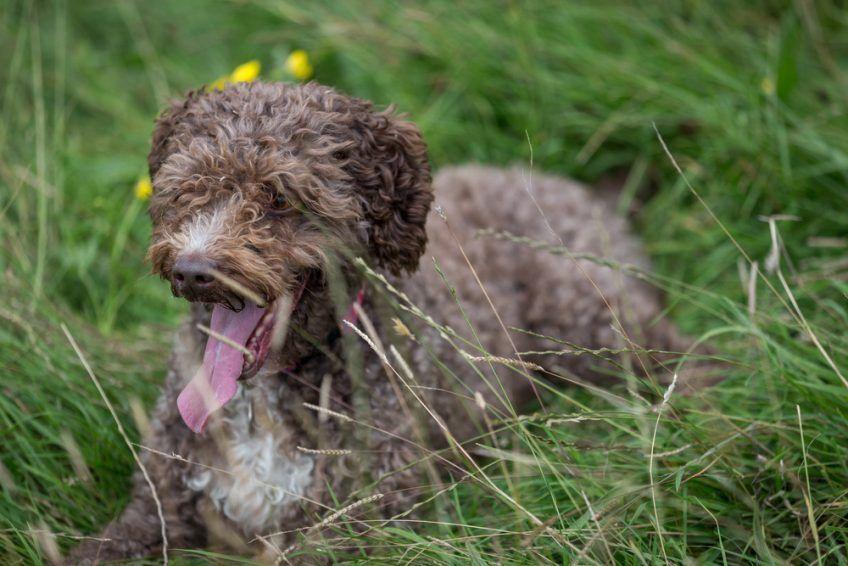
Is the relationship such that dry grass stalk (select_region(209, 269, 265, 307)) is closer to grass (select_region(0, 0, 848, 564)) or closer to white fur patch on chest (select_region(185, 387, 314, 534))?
white fur patch on chest (select_region(185, 387, 314, 534))

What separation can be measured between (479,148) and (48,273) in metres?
2.43

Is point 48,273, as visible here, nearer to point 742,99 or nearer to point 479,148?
point 479,148

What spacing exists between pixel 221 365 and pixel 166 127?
923 mm

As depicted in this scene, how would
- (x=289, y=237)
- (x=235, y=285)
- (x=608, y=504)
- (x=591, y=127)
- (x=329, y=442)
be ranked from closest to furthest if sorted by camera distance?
(x=235, y=285), (x=608, y=504), (x=289, y=237), (x=329, y=442), (x=591, y=127)

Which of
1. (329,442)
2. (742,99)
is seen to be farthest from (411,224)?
(742,99)

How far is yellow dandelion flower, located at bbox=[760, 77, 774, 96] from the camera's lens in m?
4.71

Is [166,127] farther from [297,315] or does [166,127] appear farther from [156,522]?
[156,522]

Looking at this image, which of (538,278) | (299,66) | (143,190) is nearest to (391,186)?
(538,278)

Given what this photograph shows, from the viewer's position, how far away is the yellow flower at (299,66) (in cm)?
530

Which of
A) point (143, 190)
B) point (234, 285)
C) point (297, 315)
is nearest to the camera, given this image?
point (234, 285)

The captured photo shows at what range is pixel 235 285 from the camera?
2465 mm

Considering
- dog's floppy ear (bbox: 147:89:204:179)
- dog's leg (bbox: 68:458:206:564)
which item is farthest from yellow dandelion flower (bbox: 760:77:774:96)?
dog's leg (bbox: 68:458:206:564)

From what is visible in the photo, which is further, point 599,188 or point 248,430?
point 599,188

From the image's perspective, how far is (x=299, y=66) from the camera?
17.4 ft
